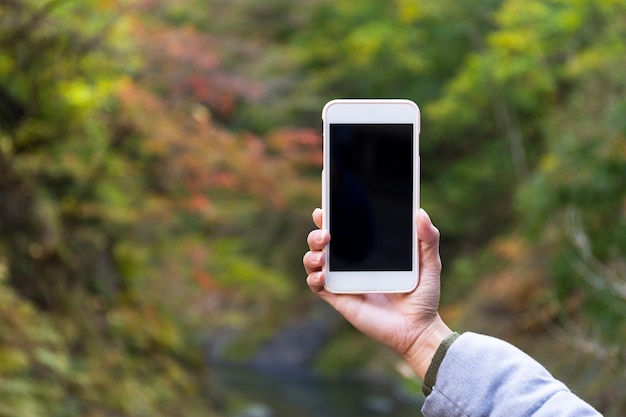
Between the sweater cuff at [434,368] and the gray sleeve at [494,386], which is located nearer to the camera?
the gray sleeve at [494,386]

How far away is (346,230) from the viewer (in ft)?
5.76

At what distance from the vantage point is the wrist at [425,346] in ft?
4.85

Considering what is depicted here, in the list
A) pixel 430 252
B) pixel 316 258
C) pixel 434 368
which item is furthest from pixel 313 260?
pixel 434 368

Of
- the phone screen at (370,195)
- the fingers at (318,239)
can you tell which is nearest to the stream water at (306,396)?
the phone screen at (370,195)

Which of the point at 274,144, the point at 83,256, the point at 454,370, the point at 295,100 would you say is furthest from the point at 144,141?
the point at 454,370

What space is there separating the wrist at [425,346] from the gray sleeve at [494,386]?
178 mm

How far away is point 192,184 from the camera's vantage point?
30.5 ft

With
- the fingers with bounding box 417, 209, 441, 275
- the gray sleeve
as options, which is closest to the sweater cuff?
the gray sleeve

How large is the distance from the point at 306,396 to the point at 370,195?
14.5 m

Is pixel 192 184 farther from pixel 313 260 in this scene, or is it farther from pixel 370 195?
pixel 313 260

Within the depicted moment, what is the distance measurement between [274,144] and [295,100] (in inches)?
176

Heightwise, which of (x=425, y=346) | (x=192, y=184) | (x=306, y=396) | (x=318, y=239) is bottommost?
(x=306, y=396)

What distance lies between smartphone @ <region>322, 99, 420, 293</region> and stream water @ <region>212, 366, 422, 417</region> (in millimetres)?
9362

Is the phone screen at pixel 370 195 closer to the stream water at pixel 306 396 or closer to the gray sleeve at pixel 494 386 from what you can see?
the gray sleeve at pixel 494 386
